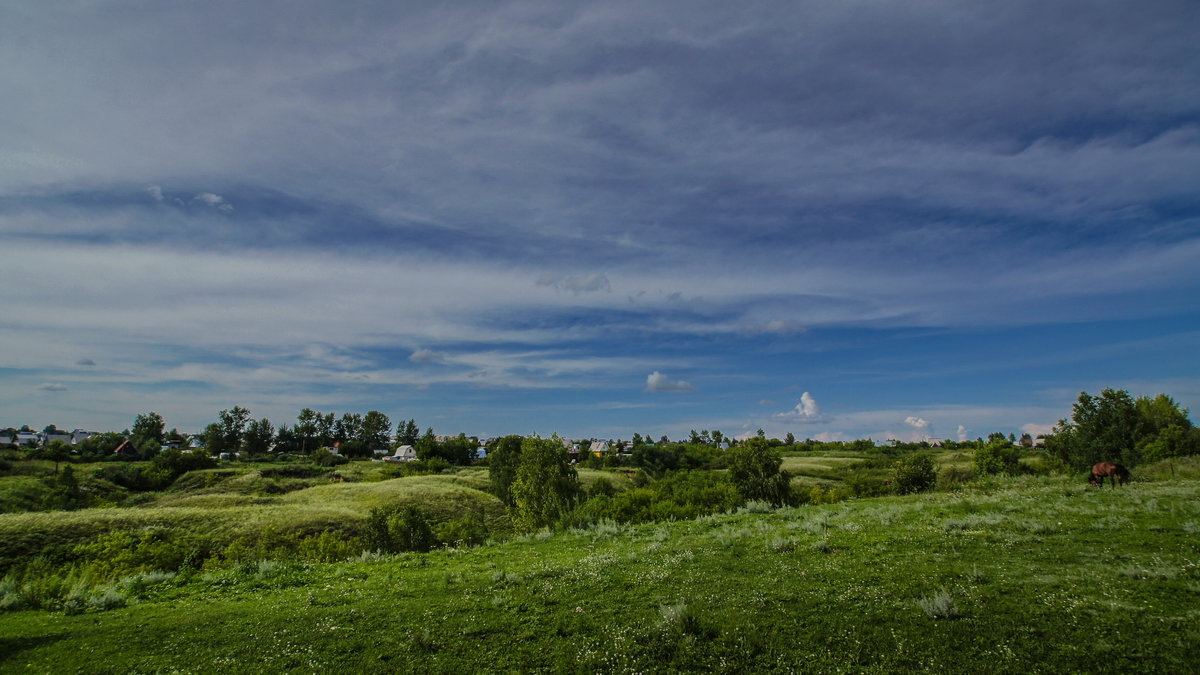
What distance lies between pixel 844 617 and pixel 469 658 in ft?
25.1

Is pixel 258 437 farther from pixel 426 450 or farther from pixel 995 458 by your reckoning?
pixel 995 458

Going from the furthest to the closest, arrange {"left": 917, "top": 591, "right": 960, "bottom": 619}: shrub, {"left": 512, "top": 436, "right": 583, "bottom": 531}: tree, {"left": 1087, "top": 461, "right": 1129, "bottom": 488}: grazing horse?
{"left": 512, "top": 436, "right": 583, "bottom": 531}: tree, {"left": 1087, "top": 461, "right": 1129, "bottom": 488}: grazing horse, {"left": 917, "top": 591, "right": 960, "bottom": 619}: shrub

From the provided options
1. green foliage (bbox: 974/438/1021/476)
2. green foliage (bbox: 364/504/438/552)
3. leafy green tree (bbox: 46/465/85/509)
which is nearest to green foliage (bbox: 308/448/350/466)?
leafy green tree (bbox: 46/465/85/509)

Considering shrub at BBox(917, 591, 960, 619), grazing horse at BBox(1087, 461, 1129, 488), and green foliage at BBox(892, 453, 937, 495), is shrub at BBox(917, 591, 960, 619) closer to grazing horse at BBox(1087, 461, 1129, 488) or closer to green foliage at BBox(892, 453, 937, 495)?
grazing horse at BBox(1087, 461, 1129, 488)

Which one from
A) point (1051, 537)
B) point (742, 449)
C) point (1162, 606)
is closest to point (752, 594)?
point (1162, 606)

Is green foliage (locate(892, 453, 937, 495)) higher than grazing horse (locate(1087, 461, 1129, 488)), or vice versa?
grazing horse (locate(1087, 461, 1129, 488))

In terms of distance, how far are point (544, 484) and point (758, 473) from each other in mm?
23835

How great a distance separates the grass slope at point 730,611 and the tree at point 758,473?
114ft

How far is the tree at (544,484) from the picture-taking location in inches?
1810

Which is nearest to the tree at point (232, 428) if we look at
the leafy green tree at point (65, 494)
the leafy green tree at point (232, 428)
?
the leafy green tree at point (232, 428)

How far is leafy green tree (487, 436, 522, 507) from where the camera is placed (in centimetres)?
8556

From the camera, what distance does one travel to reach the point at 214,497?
2800 inches

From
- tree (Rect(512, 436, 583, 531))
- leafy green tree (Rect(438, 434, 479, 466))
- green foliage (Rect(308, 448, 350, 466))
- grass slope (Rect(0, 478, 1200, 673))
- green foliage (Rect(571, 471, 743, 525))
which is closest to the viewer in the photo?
grass slope (Rect(0, 478, 1200, 673))

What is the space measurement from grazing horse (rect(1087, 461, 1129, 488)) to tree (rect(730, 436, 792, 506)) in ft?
84.1
